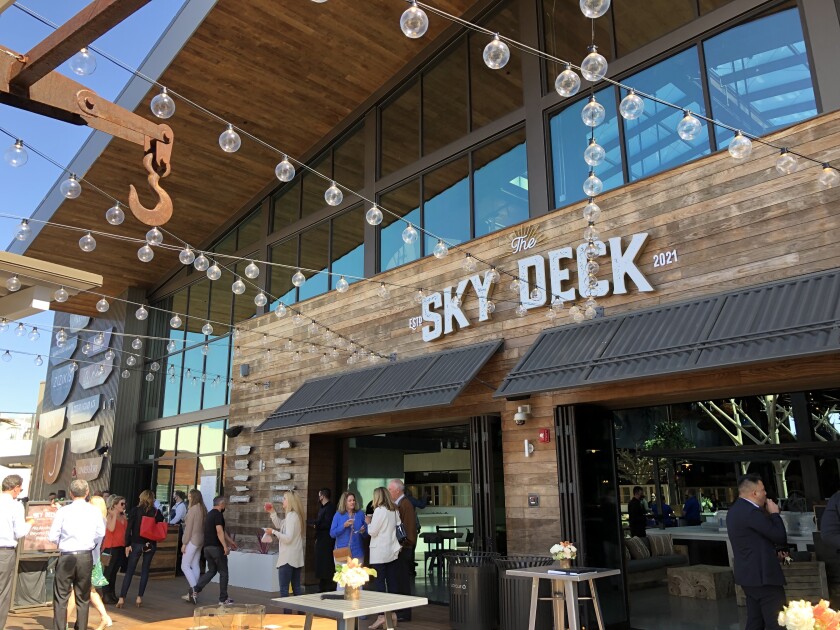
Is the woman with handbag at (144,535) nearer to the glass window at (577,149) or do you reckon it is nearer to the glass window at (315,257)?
the glass window at (315,257)

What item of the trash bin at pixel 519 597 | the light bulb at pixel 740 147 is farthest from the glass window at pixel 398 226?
the light bulb at pixel 740 147

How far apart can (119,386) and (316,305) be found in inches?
347

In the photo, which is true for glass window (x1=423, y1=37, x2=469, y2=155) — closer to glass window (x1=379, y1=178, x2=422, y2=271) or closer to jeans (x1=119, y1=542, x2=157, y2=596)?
glass window (x1=379, y1=178, x2=422, y2=271)

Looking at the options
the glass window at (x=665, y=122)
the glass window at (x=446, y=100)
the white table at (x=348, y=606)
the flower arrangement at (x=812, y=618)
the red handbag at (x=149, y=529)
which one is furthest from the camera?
the glass window at (x=446, y=100)

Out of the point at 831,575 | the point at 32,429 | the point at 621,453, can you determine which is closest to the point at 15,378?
the point at 32,429

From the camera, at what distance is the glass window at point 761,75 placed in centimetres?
646

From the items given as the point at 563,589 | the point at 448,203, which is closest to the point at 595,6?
the point at 563,589

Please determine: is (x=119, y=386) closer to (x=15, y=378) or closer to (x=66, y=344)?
(x=66, y=344)

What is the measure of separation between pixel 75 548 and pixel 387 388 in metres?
3.98

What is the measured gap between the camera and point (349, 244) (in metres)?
11.4

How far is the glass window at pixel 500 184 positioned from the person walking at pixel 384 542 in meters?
3.78

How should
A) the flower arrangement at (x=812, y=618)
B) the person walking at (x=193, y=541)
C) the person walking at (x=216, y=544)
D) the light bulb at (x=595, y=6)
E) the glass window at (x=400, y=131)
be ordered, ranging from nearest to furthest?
the flower arrangement at (x=812, y=618)
the light bulb at (x=595, y=6)
the person walking at (x=216, y=544)
the person walking at (x=193, y=541)
the glass window at (x=400, y=131)

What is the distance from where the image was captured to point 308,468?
10828mm

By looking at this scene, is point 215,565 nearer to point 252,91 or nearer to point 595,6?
point 252,91
